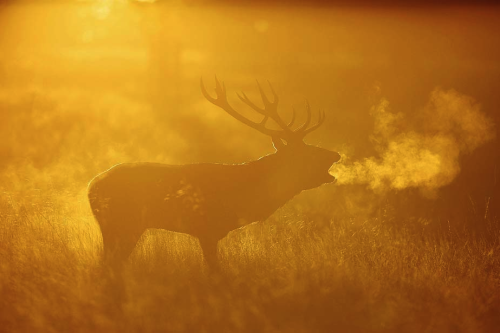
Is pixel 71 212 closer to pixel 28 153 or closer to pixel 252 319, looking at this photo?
pixel 28 153

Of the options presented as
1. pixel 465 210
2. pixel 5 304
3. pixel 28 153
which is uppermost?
pixel 28 153

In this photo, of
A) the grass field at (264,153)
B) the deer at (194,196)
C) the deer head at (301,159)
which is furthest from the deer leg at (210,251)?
the deer head at (301,159)

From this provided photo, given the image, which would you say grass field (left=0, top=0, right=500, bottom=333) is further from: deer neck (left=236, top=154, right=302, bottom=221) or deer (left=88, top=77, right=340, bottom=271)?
deer neck (left=236, top=154, right=302, bottom=221)

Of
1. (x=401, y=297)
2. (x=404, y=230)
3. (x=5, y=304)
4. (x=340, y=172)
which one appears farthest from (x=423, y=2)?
(x=5, y=304)

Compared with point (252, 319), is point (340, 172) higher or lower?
higher

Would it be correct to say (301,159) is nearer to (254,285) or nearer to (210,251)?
(210,251)

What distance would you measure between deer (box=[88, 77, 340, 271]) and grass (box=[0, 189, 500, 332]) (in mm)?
331

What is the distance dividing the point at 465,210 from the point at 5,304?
260 inches

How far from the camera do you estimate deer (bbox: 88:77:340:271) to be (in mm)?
7098

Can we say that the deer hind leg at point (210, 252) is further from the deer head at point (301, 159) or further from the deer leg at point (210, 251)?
the deer head at point (301, 159)

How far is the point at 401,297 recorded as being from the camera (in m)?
6.41

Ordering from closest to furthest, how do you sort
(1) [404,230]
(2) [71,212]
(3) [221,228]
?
(3) [221,228] < (1) [404,230] < (2) [71,212]

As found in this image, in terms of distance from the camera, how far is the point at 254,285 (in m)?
6.66

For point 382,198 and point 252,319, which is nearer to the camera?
point 252,319
